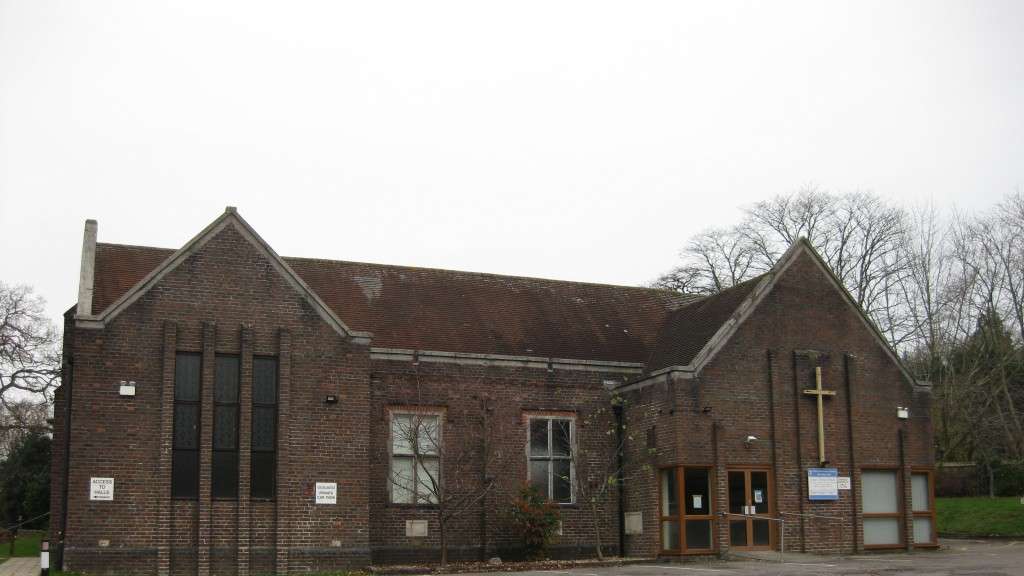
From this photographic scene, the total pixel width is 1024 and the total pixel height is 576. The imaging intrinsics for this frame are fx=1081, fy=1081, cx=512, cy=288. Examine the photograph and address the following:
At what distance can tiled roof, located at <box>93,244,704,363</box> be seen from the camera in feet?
89.7

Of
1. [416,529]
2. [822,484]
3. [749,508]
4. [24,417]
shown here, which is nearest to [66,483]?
[416,529]

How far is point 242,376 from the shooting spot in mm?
23484

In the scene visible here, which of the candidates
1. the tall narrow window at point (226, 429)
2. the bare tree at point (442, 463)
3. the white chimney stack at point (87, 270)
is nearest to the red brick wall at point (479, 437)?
the bare tree at point (442, 463)

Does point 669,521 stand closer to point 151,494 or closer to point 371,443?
point 371,443

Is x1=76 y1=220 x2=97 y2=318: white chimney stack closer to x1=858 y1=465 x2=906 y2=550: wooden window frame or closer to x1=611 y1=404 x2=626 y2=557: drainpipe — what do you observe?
x1=611 y1=404 x2=626 y2=557: drainpipe

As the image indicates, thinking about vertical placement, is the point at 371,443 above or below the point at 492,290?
below

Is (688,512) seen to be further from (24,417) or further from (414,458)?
(24,417)

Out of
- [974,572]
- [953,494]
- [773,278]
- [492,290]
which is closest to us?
[974,572]

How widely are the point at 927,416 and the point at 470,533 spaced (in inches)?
492

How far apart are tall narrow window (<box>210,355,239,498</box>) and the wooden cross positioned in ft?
45.8

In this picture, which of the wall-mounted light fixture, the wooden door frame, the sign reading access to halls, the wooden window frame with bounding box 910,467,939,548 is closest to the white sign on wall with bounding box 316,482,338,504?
the wall-mounted light fixture

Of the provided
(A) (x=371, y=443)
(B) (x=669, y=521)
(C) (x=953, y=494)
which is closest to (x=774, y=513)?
(B) (x=669, y=521)

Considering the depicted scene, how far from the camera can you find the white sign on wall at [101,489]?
861 inches

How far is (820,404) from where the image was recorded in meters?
27.2
